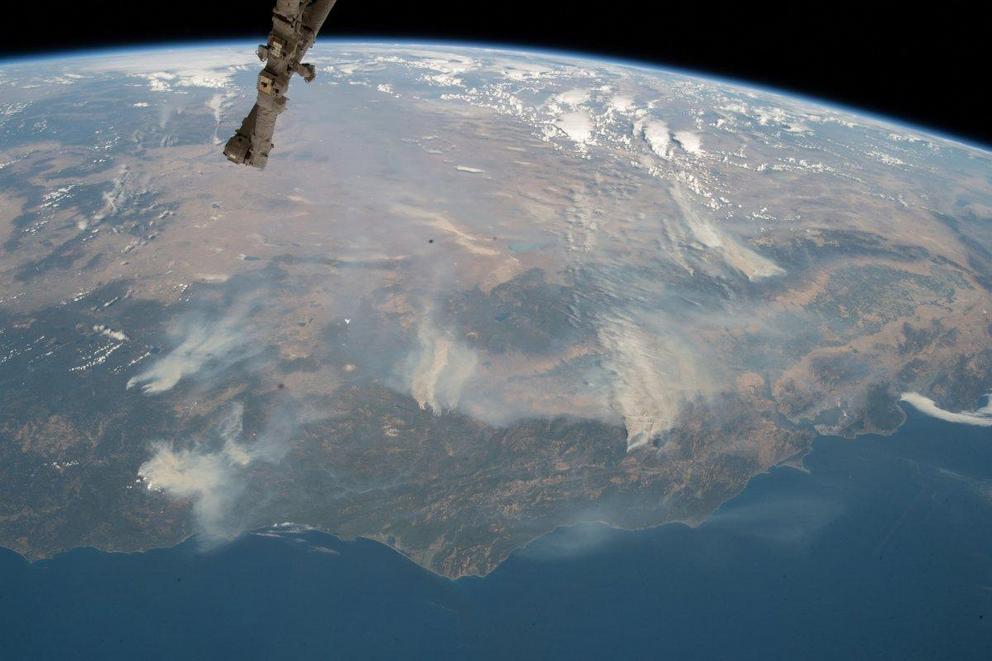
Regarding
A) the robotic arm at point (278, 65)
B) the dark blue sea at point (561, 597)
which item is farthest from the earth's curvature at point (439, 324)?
the robotic arm at point (278, 65)

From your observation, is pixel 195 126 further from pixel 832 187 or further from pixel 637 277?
pixel 832 187

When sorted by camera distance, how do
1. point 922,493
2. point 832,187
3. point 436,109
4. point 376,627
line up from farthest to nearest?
point 436,109, point 832,187, point 922,493, point 376,627

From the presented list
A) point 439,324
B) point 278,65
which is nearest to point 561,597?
point 439,324

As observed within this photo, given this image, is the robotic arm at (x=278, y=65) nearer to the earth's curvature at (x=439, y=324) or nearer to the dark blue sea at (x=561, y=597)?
the dark blue sea at (x=561, y=597)

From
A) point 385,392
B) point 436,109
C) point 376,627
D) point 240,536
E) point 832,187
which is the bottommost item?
point 376,627

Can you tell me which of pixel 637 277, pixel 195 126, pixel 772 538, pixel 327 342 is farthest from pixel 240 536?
pixel 195 126
